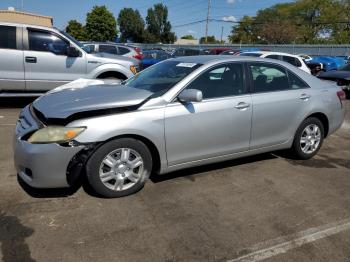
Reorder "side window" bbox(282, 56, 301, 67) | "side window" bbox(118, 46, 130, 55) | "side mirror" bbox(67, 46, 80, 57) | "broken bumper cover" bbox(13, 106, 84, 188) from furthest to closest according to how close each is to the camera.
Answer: "side window" bbox(118, 46, 130, 55) < "side window" bbox(282, 56, 301, 67) < "side mirror" bbox(67, 46, 80, 57) < "broken bumper cover" bbox(13, 106, 84, 188)

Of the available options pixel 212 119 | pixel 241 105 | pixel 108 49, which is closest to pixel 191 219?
pixel 212 119

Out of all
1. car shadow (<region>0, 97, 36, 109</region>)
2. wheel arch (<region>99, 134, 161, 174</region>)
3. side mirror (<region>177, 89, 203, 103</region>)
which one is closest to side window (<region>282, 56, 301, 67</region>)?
car shadow (<region>0, 97, 36, 109</region>)

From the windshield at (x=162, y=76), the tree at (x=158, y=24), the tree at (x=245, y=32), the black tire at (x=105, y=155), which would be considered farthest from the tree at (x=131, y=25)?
the black tire at (x=105, y=155)

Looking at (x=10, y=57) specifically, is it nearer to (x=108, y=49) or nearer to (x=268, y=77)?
(x=268, y=77)

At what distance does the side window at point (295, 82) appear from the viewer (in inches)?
206

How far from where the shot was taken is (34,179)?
3697 millimetres

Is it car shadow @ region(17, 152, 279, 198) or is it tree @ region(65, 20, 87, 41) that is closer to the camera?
car shadow @ region(17, 152, 279, 198)

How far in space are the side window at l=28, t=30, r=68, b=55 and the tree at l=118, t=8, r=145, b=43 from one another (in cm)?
8586

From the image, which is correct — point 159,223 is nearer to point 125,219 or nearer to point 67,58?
point 125,219

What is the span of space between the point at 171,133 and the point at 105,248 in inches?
59.0

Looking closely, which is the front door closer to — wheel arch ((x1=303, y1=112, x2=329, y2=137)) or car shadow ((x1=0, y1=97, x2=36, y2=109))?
wheel arch ((x1=303, y1=112, x2=329, y2=137))

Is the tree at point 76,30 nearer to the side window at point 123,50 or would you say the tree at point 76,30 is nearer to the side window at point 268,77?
the side window at point 123,50

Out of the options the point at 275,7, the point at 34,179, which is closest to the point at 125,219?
the point at 34,179

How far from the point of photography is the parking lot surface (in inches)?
121
